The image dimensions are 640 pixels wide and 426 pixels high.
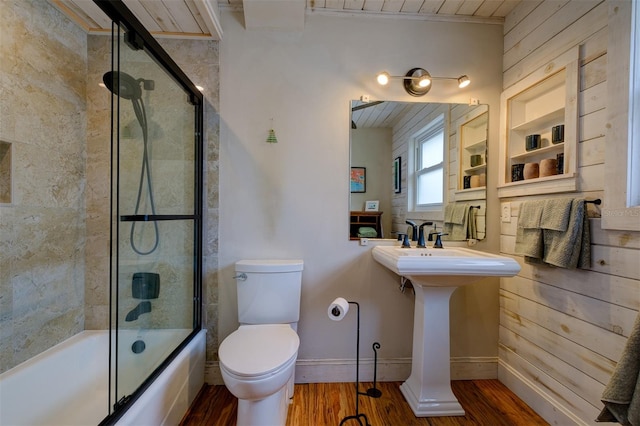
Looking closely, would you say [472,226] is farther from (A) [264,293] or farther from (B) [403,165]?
(A) [264,293]

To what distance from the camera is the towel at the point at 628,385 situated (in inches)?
33.8

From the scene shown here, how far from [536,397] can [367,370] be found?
957 millimetres

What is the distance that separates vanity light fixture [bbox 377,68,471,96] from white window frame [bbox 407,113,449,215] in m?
0.22

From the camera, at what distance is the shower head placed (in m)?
1.14

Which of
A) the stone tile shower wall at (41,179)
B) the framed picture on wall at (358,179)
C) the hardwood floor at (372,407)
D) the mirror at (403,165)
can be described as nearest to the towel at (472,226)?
the mirror at (403,165)

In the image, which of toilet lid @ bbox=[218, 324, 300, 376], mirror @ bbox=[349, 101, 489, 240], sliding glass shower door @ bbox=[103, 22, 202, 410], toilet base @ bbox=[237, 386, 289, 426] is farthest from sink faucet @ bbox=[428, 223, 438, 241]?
sliding glass shower door @ bbox=[103, 22, 202, 410]

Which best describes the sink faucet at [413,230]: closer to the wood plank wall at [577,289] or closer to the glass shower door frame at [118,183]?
the wood plank wall at [577,289]

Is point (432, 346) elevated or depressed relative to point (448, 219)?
depressed

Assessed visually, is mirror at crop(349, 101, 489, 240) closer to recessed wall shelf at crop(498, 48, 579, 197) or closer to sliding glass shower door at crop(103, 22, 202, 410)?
recessed wall shelf at crop(498, 48, 579, 197)

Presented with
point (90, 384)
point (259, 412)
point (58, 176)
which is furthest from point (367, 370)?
point (58, 176)

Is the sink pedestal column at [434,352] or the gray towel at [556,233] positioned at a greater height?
the gray towel at [556,233]

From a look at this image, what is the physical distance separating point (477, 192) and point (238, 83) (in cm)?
176

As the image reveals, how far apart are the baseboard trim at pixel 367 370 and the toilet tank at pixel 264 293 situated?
1.42 feet

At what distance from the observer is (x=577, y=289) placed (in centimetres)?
130
